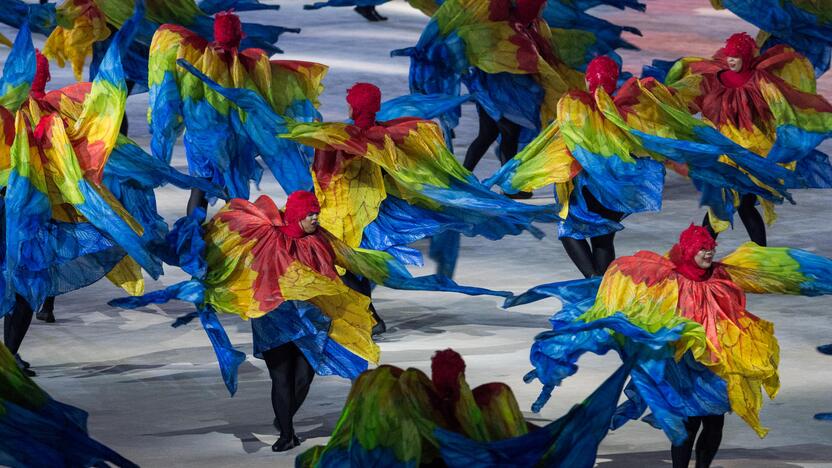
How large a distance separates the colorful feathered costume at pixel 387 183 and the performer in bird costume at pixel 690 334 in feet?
5.06

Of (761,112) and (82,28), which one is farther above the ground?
(82,28)

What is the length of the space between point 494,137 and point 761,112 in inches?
76.2

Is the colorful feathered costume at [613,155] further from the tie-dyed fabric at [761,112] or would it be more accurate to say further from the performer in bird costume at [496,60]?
the performer in bird costume at [496,60]

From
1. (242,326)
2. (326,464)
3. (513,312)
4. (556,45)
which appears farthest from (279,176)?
(326,464)

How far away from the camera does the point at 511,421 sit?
7.02m

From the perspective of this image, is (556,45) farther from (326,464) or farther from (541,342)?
(326,464)

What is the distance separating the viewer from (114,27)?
12.6 metres

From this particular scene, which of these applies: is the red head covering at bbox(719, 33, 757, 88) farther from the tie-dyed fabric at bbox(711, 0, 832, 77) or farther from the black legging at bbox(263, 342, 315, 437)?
the black legging at bbox(263, 342, 315, 437)

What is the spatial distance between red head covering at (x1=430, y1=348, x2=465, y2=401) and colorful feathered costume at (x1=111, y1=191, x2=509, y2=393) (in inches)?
62.9

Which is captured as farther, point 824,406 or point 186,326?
point 186,326

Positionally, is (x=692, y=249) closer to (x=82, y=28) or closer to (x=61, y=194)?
(x=61, y=194)

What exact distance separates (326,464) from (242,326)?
153 inches

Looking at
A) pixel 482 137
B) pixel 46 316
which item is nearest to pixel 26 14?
pixel 46 316

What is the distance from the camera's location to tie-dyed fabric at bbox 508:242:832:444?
7.99m
